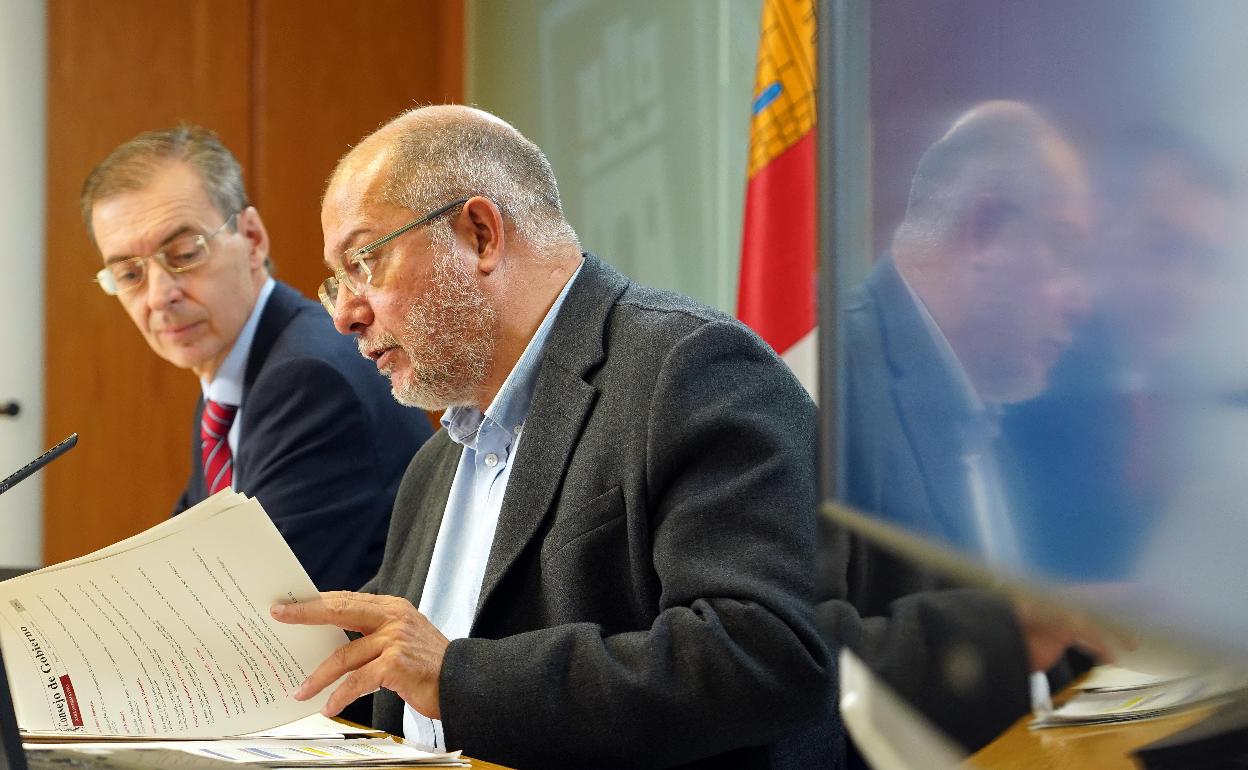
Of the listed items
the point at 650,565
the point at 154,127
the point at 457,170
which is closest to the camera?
the point at 650,565

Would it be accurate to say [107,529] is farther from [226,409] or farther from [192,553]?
[192,553]

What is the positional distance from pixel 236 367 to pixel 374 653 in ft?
4.34

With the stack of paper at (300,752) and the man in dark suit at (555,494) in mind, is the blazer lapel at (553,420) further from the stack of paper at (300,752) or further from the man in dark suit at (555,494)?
the stack of paper at (300,752)

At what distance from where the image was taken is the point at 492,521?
148cm

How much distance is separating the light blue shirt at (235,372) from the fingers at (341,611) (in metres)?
1.15

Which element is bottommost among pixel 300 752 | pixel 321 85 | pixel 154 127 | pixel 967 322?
pixel 300 752

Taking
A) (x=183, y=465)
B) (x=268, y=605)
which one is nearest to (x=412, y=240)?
(x=268, y=605)

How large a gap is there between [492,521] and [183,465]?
8.97ft

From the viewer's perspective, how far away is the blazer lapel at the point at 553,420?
4.43 ft

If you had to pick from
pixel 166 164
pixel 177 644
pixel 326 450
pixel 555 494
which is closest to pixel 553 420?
pixel 555 494

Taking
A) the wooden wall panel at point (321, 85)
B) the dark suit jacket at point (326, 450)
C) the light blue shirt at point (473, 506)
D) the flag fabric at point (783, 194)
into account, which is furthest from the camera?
the wooden wall panel at point (321, 85)

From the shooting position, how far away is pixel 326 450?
82.9 inches

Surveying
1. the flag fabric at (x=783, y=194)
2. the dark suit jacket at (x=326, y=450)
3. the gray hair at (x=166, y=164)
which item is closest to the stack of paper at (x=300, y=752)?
the dark suit jacket at (x=326, y=450)

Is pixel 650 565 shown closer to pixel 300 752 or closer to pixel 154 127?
pixel 300 752
